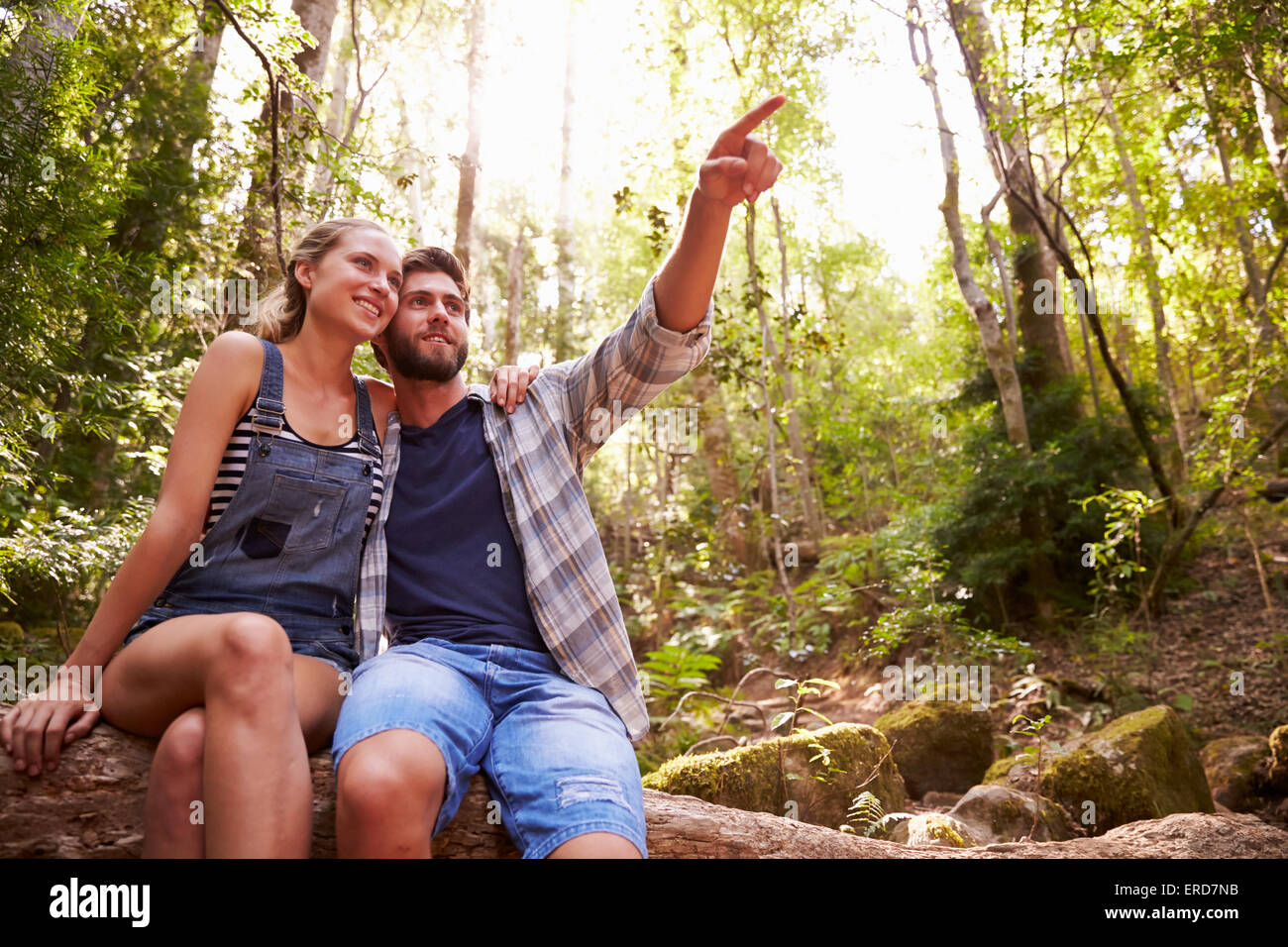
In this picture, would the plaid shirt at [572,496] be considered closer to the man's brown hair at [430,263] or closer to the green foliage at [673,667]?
the man's brown hair at [430,263]

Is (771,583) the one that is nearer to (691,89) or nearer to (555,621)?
(691,89)

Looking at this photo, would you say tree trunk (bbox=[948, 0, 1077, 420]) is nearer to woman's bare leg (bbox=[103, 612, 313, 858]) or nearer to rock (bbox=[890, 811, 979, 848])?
rock (bbox=[890, 811, 979, 848])

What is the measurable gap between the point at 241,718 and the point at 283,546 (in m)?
0.60

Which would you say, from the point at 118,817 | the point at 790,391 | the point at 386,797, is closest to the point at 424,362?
the point at 386,797

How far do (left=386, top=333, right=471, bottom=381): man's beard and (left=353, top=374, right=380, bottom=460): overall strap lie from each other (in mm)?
149

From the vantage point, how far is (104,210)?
516 cm

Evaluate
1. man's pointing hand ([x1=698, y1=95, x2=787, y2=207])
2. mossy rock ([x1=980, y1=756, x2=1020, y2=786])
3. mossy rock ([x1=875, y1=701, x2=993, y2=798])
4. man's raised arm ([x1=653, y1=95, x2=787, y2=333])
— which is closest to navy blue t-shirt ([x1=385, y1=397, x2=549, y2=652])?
man's raised arm ([x1=653, y1=95, x2=787, y2=333])

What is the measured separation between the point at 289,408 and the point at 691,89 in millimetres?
9256

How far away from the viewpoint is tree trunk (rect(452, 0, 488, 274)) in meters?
9.73

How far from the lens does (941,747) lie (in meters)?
6.03

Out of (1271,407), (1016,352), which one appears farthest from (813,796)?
(1271,407)

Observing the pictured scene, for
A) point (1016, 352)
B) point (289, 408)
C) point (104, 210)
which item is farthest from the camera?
point (1016, 352)

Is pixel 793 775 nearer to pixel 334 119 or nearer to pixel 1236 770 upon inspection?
pixel 1236 770

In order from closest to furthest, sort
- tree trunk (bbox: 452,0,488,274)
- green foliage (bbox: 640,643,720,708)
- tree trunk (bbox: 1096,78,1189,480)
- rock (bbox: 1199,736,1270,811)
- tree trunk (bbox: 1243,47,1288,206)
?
rock (bbox: 1199,736,1270,811) → tree trunk (bbox: 1243,47,1288,206) → green foliage (bbox: 640,643,720,708) → tree trunk (bbox: 452,0,488,274) → tree trunk (bbox: 1096,78,1189,480)
